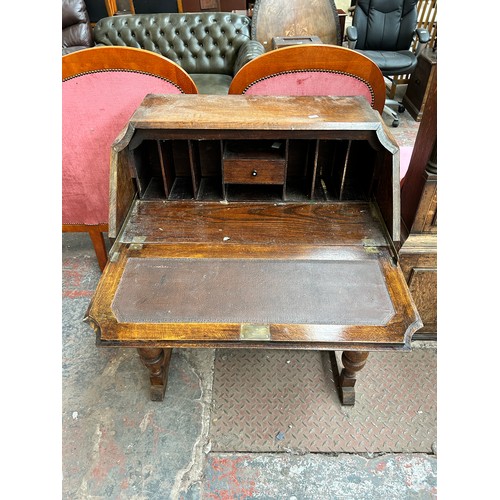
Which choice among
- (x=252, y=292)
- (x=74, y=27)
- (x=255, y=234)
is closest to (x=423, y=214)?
(x=255, y=234)

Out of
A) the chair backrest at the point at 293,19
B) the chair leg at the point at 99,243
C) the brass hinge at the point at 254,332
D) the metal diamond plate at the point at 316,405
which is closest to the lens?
the brass hinge at the point at 254,332

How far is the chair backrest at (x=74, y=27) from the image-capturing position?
445cm

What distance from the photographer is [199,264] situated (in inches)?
51.6

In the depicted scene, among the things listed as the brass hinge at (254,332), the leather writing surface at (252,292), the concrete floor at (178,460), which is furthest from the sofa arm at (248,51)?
the brass hinge at (254,332)

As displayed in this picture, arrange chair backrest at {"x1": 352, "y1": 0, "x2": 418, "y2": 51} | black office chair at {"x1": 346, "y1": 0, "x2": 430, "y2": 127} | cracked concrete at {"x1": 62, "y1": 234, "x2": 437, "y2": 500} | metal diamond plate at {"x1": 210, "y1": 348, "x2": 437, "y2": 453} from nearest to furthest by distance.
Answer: cracked concrete at {"x1": 62, "y1": 234, "x2": 437, "y2": 500}, metal diamond plate at {"x1": 210, "y1": 348, "x2": 437, "y2": 453}, black office chair at {"x1": 346, "y1": 0, "x2": 430, "y2": 127}, chair backrest at {"x1": 352, "y1": 0, "x2": 418, "y2": 51}

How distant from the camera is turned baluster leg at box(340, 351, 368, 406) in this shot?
1.54m

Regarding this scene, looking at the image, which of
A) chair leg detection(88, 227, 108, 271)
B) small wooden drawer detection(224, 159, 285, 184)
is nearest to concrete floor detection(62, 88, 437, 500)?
chair leg detection(88, 227, 108, 271)

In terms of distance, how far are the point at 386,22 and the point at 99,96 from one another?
11.3ft

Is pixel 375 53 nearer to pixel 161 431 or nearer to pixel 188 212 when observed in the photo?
pixel 188 212

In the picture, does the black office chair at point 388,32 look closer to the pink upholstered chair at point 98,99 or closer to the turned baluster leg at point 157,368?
the pink upholstered chair at point 98,99

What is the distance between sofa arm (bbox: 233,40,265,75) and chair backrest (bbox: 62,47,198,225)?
5.90 feet

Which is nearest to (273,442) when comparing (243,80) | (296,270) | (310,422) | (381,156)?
(310,422)

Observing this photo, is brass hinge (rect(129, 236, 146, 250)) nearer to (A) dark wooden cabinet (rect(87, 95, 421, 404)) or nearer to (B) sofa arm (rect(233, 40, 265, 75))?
(A) dark wooden cabinet (rect(87, 95, 421, 404))

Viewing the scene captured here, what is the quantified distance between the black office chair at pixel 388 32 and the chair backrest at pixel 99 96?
9.16 feet
